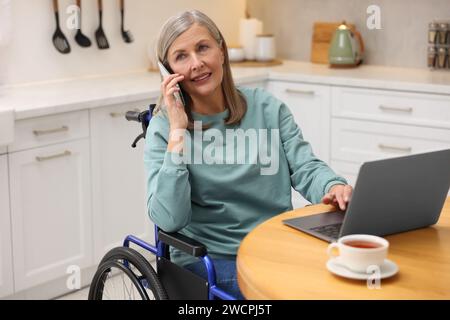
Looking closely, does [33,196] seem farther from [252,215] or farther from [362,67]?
[362,67]

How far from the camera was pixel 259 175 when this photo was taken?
7.07 feet

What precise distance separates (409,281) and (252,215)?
0.74 m

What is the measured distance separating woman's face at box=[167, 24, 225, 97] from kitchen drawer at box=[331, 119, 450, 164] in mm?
1671

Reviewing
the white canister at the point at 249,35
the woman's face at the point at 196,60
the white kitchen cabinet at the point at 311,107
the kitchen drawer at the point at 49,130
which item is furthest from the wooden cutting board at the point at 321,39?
the woman's face at the point at 196,60

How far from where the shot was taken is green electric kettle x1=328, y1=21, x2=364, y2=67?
13.6 ft

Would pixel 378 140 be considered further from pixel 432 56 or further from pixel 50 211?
pixel 50 211

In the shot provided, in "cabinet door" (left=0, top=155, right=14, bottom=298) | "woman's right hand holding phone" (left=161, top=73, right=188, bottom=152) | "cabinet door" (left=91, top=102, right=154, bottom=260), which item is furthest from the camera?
"cabinet door" (left=91, top=102, right=154, bottom=260)

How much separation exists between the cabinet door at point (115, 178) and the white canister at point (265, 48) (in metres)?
1.10

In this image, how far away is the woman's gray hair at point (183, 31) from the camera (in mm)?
2105

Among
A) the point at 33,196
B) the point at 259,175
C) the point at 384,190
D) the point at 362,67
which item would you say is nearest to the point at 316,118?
the point at 362,67

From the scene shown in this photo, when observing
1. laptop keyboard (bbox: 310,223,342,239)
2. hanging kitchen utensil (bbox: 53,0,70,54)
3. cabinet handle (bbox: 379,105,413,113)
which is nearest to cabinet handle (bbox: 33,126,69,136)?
hanging kitchen utensil (bbox: 53,0,70,54)

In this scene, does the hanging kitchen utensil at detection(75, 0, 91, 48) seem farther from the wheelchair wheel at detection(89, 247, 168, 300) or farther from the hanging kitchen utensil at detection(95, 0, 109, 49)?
the wheelchair wheel at detection(89, 247, 168, 300)

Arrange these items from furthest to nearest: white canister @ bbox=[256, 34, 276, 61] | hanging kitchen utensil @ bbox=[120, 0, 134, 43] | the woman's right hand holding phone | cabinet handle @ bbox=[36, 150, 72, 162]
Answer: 1. white canister @ bbox=[256, 34, 276, 61]
2. hanging kitchen utensil @ bbox=[120, 0, 134, 43]
3. cabinet handle @ bbox=[36, 150, 72, 162]
4. the woman's right hand holding phone

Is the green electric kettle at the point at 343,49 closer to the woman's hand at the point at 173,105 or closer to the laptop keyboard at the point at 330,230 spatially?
the woman's hand at the point at 173,105
